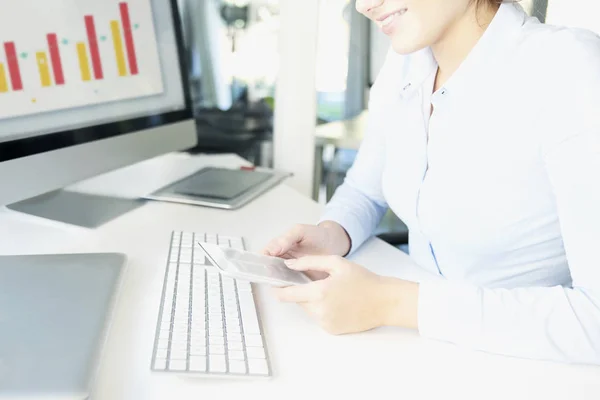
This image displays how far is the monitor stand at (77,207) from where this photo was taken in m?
A: 0.94

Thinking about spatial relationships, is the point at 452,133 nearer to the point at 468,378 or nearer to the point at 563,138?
the point at 563,138

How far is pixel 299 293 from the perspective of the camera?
2.03ft

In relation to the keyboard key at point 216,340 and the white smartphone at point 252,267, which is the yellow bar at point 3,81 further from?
the keyboard key at point 216,340

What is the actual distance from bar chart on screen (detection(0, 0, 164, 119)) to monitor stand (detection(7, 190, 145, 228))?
19 centimetres

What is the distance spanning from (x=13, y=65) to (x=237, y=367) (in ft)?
1.86

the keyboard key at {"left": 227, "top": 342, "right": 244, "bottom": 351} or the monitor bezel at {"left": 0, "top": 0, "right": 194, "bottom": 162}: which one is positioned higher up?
the monitor bezel at {"left": 0, "top": 0, "right": 194, "bottom": 162}

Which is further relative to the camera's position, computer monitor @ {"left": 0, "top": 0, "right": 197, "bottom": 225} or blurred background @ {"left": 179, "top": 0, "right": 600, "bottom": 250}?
blurred background @ {"left": 179, "top": 0, "right": 600, "bottom": 250}

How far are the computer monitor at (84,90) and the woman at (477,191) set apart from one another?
366 mm

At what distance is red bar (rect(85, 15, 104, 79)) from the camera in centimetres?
93

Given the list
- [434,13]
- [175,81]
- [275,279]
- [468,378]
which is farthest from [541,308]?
[175,81]

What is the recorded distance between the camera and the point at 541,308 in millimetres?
580

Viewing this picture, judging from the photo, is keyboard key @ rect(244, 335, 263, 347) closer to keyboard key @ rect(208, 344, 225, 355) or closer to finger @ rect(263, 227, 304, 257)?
keyboard key @ rect(208, 344, 225, 355)

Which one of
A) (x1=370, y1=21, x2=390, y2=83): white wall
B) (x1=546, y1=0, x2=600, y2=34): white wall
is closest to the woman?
(x1=546, y1=0, x2=600, y2=34): white wall

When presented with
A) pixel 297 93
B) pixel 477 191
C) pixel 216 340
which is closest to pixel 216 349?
pixel 216 340
